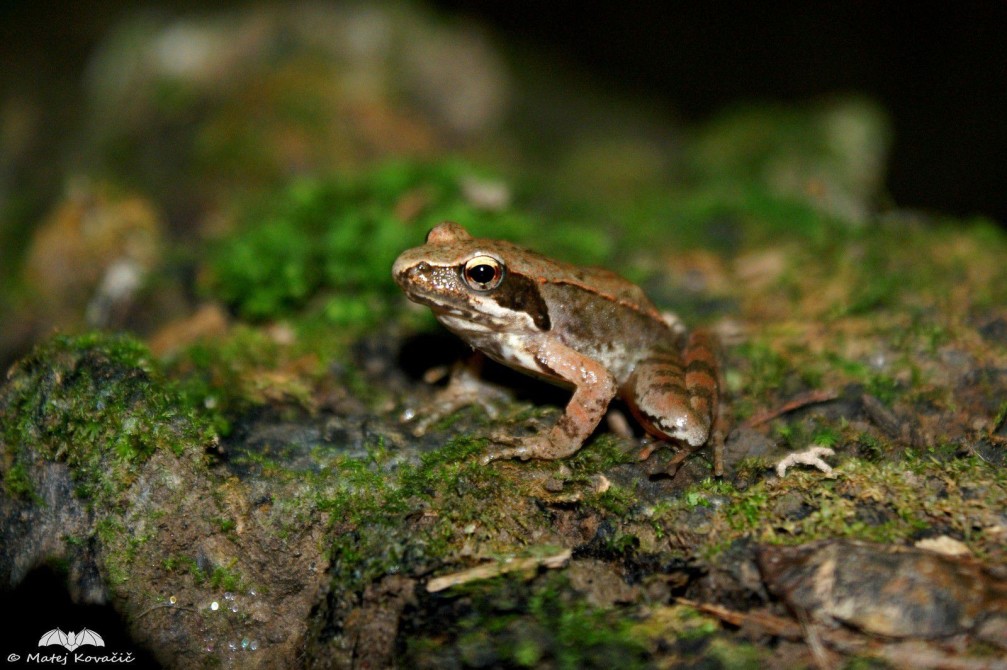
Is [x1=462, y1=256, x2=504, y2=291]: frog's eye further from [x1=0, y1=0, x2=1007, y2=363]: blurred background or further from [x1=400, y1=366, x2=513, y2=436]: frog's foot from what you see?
[x1=0, y1=0, x2=1007, y2=363]: blurred background

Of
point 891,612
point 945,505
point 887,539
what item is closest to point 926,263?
point 945,505

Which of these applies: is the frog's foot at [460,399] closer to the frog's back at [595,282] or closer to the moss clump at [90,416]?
the frog's back at [595,282]

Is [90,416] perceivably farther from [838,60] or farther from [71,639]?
[838,60]

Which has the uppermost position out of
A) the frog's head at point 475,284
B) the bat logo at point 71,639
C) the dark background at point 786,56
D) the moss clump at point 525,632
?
the dark background at point 786,56

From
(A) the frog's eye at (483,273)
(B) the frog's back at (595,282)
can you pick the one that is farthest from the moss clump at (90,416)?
(B) the frog's back at (595,282)

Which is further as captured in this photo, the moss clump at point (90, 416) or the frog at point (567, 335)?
the frog at point (567, 335)

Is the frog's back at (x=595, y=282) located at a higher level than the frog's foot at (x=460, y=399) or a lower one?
higher
